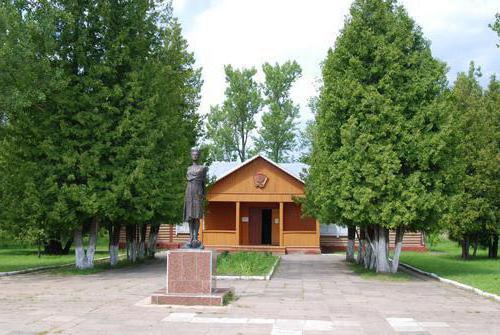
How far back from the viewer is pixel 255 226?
1451 inches

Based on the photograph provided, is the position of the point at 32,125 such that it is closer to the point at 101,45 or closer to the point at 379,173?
the point at 101,45

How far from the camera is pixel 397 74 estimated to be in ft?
62.2

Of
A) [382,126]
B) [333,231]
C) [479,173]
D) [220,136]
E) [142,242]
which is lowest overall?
[142,242]

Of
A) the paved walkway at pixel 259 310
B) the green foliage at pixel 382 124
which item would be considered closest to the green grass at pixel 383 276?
the paved walkway at pixel 259 310

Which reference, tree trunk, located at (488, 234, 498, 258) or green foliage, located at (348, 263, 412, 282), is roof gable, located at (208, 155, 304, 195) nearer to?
tree trunk, located at (488, 234, 498, 258)

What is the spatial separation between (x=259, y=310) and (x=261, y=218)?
25808 millimetres

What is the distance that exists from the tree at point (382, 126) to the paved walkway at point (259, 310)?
9.12ft

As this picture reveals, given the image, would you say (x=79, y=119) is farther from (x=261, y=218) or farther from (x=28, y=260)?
(x=261, y=218)

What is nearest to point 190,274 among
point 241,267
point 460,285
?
point 241,267

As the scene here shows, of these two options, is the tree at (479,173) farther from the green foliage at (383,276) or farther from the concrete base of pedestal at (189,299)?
the concrete base of pedestal at (189,299)

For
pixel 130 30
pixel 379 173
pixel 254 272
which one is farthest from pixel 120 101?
pixel 379 173

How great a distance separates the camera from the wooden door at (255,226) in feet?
121

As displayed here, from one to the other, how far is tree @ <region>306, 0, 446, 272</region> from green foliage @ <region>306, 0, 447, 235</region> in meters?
0.03

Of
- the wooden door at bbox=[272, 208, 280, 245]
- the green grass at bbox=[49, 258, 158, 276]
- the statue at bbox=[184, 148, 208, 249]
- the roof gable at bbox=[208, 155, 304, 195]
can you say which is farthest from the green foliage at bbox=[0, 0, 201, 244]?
the wooden door at bbox=[272, 208, 280, 245]
